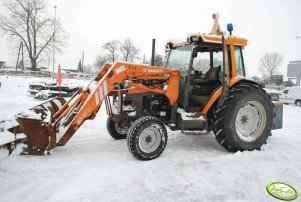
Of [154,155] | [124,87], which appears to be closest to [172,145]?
[154,155]

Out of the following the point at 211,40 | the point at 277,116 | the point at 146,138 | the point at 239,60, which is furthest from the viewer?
the point at 277,116

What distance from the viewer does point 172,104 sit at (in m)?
5.69

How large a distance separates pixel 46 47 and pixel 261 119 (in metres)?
39.8

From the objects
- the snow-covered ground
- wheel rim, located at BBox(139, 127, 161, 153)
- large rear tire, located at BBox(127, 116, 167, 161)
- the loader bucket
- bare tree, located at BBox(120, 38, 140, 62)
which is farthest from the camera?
bare tree, located at BBox(120, 38, 140, 62)

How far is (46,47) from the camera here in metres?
40.8

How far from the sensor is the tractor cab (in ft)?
18.8

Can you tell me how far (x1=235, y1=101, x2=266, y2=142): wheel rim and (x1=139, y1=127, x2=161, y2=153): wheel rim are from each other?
6.12 ft

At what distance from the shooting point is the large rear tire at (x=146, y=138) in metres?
4.85

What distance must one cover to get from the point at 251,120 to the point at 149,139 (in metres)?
2.46

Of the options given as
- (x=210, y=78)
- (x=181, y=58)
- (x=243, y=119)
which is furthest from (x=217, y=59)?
(x=243, y=119)

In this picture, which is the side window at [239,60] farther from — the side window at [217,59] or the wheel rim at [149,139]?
the wheel rim at [149,139]

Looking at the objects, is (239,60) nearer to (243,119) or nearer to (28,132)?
(243,119)

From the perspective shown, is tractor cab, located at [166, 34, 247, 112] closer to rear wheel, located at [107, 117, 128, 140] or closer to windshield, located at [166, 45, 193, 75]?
windshield, located at [166, 45, 193, 75]

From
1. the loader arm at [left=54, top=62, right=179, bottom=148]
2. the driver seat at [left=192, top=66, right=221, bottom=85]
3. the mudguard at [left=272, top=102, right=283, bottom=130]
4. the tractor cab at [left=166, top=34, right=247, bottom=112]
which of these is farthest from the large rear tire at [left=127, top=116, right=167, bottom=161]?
the mudguard at [left=272, top=102, right=283, bottom=130]
